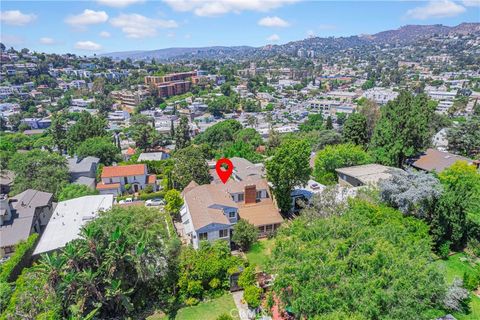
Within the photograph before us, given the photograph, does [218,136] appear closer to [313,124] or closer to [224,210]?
[313,124]

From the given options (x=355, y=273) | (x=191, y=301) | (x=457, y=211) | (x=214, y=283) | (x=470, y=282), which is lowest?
(x=191, y=301)

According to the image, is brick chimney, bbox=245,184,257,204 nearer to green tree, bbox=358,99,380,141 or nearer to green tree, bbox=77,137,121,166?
green tree, bbox=77,137,121,166

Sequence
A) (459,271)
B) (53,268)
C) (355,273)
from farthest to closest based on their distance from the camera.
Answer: (459,271), (53,268), (355,273)

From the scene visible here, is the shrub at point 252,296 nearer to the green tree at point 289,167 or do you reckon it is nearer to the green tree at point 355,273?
the green tree at point 355,273

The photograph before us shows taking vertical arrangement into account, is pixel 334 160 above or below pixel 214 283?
above

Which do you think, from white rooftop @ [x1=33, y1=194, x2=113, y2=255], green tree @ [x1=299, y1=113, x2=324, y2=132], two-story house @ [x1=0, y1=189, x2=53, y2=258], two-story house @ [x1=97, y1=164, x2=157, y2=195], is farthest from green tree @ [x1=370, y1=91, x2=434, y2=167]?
green tree @ [x1=299, y1=113, x2=324, y2=132]

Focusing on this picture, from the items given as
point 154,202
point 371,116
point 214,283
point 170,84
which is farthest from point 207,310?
point 170,84

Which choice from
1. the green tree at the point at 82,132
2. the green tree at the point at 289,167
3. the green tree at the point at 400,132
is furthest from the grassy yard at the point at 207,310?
the green tree at the point at 82,132
